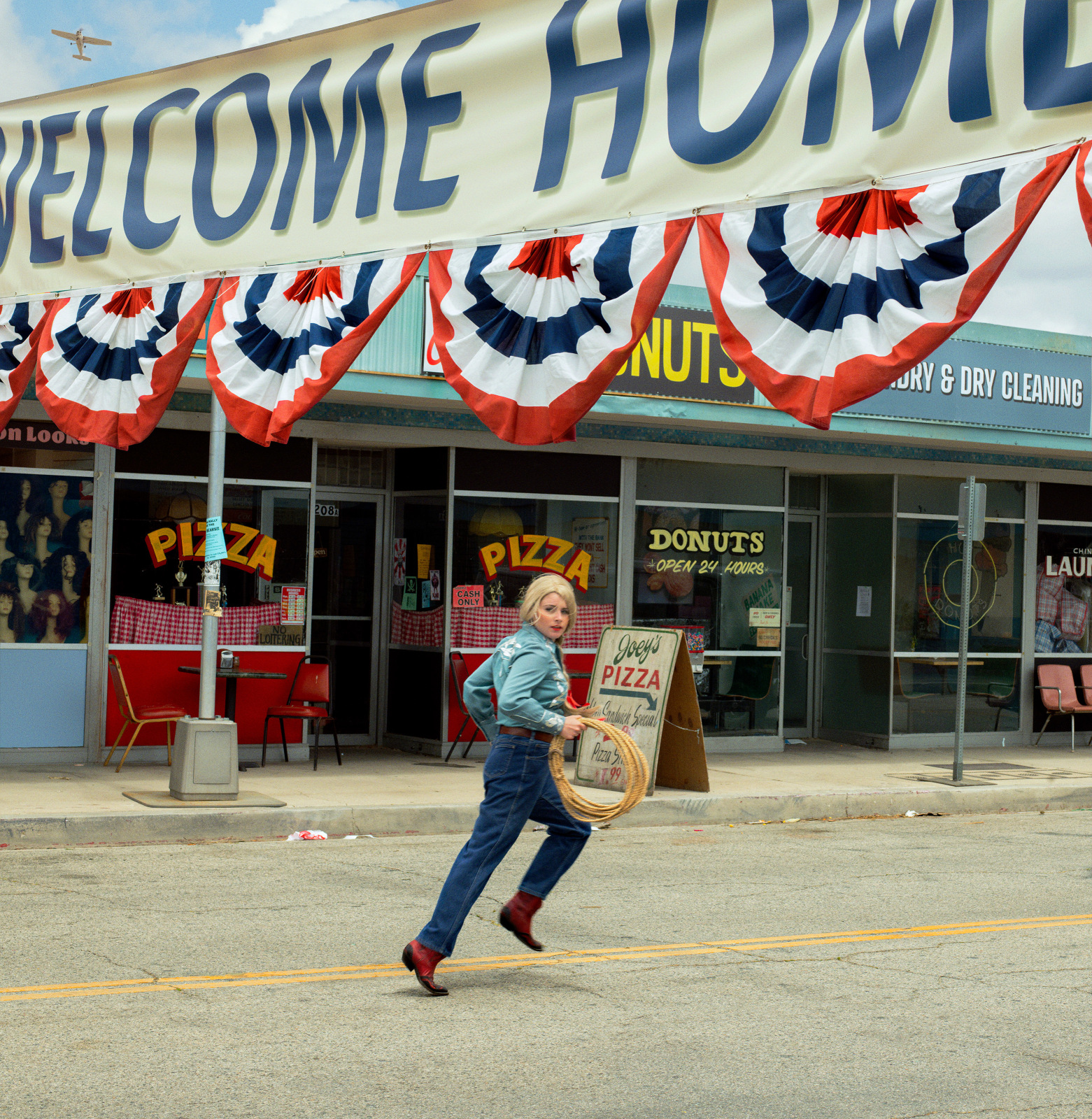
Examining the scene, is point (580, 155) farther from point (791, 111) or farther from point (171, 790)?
point (171, 790)

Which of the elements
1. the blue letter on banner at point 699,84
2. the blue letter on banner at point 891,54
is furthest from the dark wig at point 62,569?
the blue letter on banner at point 891,54

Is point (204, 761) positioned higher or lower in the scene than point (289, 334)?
lower

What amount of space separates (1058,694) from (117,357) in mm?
13437

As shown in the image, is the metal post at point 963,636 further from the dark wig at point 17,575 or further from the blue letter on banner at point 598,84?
the blue letter on banner at point 598,84

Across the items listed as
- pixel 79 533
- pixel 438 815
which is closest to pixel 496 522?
pixel 79 533

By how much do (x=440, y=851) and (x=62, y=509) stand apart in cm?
535

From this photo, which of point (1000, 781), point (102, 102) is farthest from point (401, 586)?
point (102, 102)

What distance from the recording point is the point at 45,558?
1329 centimetres

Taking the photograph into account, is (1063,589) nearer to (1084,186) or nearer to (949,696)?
(949,696)

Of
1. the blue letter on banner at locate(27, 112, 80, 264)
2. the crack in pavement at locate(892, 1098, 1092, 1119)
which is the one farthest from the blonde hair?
the blue letter on banner at locate(27, 112, 80, 264)

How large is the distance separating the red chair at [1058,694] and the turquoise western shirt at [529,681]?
1292cm

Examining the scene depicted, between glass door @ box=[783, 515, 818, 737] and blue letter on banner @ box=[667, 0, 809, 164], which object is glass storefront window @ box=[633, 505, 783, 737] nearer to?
glass door @ box=[783, 515, 818, 737]

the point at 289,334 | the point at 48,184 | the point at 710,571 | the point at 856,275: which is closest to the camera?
the point at 856,275

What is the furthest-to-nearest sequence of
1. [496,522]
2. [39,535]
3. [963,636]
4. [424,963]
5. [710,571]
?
1. [710,571]
2. [496,522]
3. [963,636]
4. [39,535]
5. [424,963]
